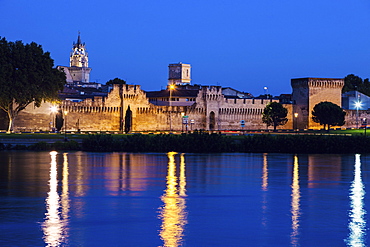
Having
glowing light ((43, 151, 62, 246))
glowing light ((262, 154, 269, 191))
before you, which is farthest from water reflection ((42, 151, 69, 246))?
glowing light ((262, 154, 269, 191))

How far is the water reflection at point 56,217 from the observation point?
1593cm

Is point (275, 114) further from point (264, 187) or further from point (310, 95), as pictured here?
point (264, 187)

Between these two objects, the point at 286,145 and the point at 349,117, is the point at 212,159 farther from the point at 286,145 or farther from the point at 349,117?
the point at 349,117

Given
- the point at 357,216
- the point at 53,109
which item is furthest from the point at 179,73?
the point at 357,216

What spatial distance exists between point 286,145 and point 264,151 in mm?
1492

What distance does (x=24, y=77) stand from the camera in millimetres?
66188

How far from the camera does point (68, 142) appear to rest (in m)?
50.6

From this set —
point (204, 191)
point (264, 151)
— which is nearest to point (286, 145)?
point (264, 151)

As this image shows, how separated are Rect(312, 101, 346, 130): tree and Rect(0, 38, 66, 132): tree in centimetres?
3842

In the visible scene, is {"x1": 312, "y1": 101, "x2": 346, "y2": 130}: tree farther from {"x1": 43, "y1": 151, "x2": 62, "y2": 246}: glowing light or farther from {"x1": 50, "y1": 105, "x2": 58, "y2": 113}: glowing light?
{"x1": 43, "y1": 151, "x2": 62, "y2": 246}: glowing light

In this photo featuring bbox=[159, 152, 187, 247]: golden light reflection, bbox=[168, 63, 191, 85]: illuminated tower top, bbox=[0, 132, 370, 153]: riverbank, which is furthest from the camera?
bbox=[168, 63, 191, 85]: illuminated tower top

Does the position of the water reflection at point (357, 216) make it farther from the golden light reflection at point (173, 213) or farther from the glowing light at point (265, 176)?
the golden light reflection at point (173, 213)

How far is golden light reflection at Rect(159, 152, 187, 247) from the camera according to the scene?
1612cm

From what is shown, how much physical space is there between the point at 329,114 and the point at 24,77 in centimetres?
4343
